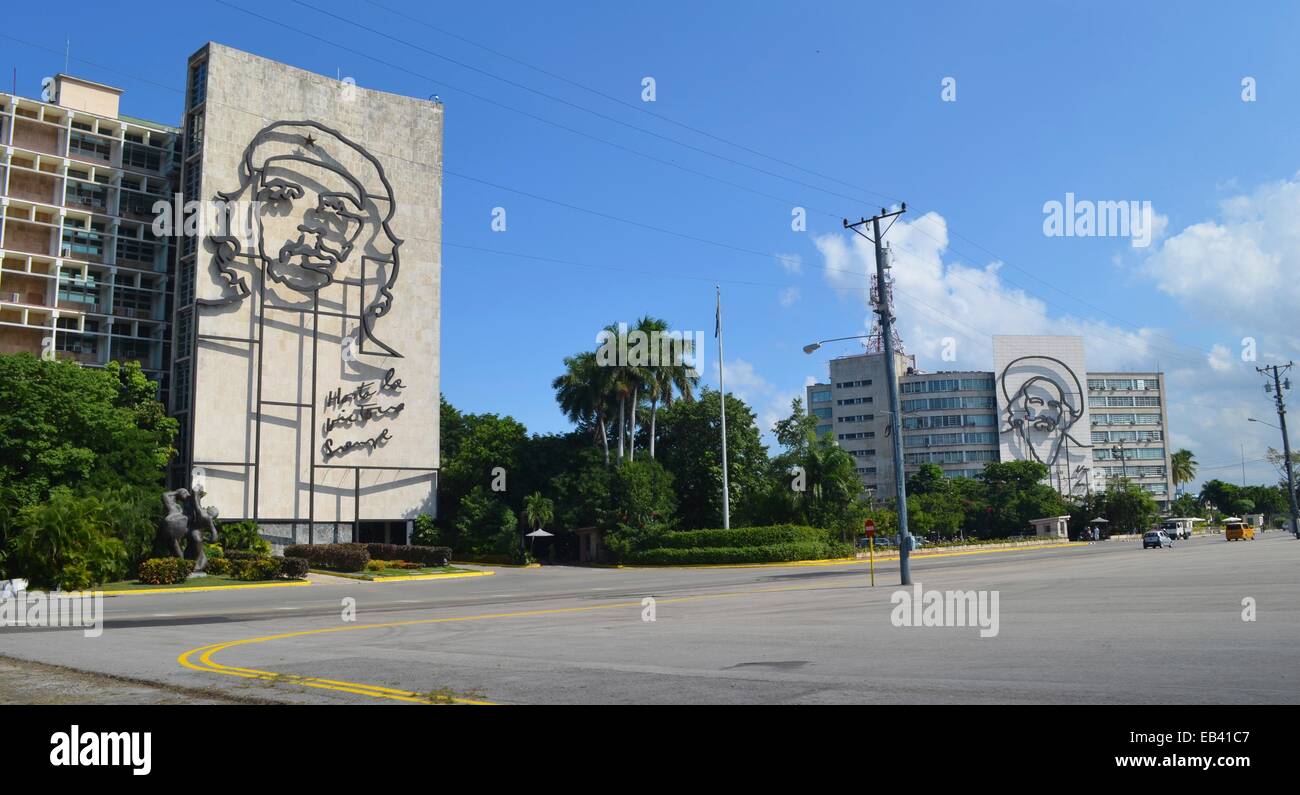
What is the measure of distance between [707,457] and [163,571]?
3811 cm

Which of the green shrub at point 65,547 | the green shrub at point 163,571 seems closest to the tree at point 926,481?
the green shrub at point 163,571

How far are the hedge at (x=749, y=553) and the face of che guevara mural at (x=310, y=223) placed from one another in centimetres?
2558

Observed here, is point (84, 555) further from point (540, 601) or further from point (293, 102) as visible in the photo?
point (293, 102)

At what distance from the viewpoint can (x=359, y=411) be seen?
6556cm

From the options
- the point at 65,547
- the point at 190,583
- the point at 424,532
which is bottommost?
the point at 190,583

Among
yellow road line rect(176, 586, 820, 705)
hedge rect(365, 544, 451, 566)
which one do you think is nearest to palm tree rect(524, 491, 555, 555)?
hedge rect(365, 544, 451, 566)

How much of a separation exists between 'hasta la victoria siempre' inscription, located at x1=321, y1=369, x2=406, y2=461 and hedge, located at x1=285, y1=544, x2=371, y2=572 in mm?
11342

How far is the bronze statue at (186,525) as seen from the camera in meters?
43.0

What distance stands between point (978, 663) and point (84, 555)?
35962 mm

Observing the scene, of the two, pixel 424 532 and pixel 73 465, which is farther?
pixel 424 532

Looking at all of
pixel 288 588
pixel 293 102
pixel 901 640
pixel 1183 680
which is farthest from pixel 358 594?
pixel 293 102

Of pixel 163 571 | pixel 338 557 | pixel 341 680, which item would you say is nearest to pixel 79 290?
pixel 338 557

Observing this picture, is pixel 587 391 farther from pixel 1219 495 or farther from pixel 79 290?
pixel 1219 495

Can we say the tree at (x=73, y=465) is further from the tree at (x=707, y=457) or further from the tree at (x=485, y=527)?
the tree at (x=707, y=457)
